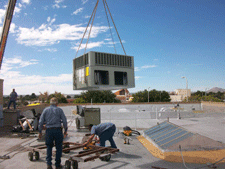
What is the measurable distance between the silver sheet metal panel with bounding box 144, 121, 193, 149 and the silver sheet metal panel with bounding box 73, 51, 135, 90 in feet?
7.05

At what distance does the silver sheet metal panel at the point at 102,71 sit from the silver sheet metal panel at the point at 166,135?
2.15 metres

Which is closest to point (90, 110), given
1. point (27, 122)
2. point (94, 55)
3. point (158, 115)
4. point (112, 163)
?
point (27, 122)

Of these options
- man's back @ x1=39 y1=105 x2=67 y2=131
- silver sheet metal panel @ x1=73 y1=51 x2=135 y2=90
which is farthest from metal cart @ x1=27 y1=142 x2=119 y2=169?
silver sheet metal panel @ x1=73 y1=51 x2=135 y2=90

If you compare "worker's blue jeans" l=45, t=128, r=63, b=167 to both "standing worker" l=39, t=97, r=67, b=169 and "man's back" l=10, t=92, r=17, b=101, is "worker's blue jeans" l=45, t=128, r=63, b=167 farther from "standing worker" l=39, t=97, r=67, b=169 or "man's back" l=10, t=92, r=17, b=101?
"man's back" l=10, t=92, r=17, b=101

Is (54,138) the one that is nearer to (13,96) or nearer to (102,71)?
(102,71)

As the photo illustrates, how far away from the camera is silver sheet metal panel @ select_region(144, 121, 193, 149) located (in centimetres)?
610

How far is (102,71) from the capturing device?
6.77 meters

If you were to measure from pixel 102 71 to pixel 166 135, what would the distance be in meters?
3.30

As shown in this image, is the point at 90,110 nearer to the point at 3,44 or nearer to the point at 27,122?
the point at 27,122

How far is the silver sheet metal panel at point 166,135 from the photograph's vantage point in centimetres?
610

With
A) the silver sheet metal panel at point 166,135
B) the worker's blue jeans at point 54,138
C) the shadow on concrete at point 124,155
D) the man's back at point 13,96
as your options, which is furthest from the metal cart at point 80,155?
the man's back at point 13,96

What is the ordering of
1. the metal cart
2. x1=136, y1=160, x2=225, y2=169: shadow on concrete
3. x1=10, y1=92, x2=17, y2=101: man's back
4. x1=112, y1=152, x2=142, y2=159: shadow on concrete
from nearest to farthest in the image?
the metal cart → x1=136, y1=160, x2=225, y2=169: shadow on concrete → x1=112, y1=152, x2=142, y2=159: shadow on concrete → x1=10, y1=92, x2=17, y2=101: man's back

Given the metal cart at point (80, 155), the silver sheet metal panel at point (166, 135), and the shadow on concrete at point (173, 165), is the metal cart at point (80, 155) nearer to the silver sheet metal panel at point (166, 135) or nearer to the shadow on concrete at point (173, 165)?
the shadow on concrete at point (173, 165)

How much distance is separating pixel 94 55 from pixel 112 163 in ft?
11.2
